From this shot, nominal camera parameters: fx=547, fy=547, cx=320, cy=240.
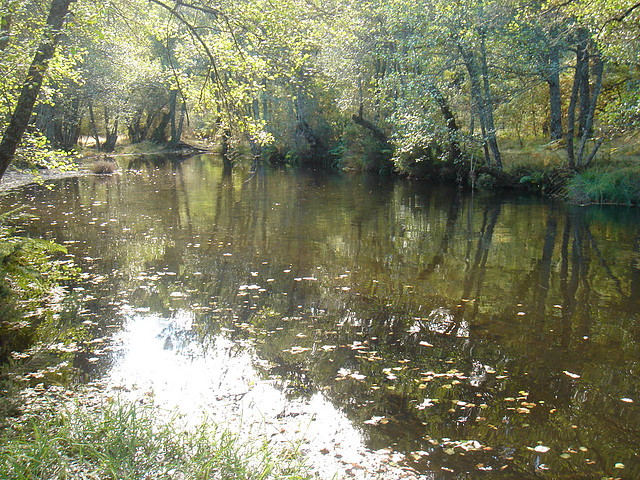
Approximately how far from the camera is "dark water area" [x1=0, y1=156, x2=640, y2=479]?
17.1ft

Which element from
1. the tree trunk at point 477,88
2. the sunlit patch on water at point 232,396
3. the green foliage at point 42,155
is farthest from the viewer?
the tree trunk at point 477,88

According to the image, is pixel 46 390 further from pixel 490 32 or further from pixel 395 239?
pixel 490 32

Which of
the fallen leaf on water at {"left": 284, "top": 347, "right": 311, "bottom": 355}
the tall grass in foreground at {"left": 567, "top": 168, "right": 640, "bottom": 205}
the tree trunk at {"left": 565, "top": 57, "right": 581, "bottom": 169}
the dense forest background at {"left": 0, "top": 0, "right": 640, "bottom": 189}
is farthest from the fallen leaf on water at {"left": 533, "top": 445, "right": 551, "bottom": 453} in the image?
the tree trunk at {"left": 565, "top": 57, "right": 581, "bottom": 169}

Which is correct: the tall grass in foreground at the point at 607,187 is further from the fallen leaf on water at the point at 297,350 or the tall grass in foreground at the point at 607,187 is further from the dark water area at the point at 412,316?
the fallen leaf on water at the point at 297,350

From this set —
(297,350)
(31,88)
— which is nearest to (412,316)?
(297,350)

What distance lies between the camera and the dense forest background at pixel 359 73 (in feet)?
28.5

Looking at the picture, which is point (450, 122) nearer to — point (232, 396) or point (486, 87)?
point (486, 87)

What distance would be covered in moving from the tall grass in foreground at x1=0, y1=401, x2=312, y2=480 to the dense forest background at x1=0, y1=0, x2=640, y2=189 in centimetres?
398

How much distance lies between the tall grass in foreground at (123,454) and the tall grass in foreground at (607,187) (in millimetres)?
18988

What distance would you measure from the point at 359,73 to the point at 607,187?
1516cm

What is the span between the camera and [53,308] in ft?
26.6

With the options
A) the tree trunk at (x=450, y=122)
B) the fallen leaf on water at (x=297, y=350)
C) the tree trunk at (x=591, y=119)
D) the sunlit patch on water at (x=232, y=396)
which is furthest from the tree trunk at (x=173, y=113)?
the fallen leaf on water at (x=297, y=350)

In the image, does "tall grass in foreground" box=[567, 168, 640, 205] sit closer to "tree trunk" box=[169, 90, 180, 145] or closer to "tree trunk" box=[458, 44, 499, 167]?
"tree trunk" box=[458, 44, 499, 167]

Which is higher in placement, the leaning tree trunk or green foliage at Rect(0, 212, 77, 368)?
the leaning tree trunk
